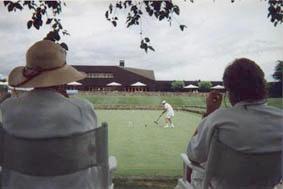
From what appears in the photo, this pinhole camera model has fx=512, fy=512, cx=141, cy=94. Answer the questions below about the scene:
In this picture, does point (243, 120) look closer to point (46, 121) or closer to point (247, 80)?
point (247, 80)

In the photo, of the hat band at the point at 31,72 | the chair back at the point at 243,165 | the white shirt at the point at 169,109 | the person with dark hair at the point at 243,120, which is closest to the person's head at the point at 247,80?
the person with dark hair at the point at 243,120

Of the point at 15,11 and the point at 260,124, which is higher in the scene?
the point at 15,11

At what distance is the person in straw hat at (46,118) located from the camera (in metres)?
1.74

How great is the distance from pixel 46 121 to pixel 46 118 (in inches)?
0.4

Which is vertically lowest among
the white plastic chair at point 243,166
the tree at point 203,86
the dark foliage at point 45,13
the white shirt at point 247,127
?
the white plastic chair at point 243,166

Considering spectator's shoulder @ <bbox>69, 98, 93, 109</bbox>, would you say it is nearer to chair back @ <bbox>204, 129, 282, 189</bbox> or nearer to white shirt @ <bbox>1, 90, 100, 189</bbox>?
white shirt @ <bbox>1, 90, 100, 189</bbox>

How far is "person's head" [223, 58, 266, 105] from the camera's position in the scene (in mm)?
1828

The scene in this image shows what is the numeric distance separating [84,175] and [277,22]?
2.72 m

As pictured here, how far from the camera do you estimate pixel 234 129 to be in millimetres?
1763

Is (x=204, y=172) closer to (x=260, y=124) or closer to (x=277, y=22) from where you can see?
(x=260, y=124)

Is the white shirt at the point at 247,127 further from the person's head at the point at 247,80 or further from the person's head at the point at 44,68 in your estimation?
the person's head at the point at 44,68

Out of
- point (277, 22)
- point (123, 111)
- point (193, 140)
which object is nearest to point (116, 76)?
point (277, 22)

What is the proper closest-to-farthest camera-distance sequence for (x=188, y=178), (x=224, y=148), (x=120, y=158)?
(x=224, y=148)
(x=188, y=178)
(x=120, y=158)

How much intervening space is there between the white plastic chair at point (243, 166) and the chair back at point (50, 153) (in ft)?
1.35
